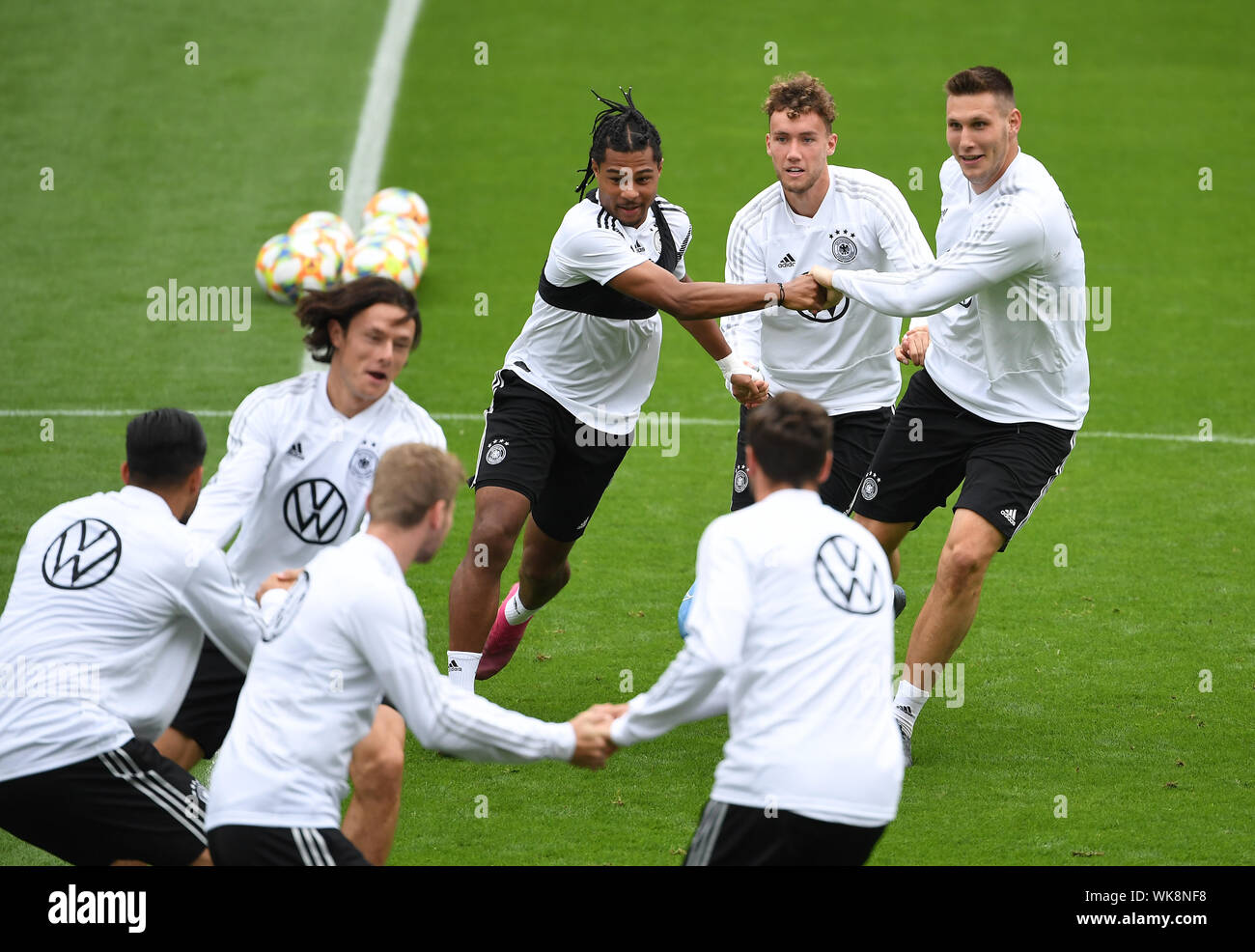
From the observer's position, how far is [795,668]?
4164mm

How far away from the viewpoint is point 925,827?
19.7 feet

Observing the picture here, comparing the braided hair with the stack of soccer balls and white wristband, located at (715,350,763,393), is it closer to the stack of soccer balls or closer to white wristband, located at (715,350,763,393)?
white wristband, located at (715,350,763,393)

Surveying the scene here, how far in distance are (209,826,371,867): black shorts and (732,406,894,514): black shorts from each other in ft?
12.2

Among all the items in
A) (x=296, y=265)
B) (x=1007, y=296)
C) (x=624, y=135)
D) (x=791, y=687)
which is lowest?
(x=791, y=687)

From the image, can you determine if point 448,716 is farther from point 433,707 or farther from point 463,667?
point 463,667

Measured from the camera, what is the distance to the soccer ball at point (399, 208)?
15.1 metres

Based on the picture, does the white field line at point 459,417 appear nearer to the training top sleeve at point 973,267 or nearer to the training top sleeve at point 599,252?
the training top sleeve at point 599,252

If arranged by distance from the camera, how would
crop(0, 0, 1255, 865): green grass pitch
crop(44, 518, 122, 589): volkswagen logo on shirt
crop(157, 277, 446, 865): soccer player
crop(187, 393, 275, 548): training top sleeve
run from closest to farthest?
crop(44, 518, 122, 589): volkswagen logo on shirt
crop(187, 393, 275, 548): training top sleeve
crop(157, 277, 446, 865): soccer player
crop(0, 0, 1255, 865): green grass pitch

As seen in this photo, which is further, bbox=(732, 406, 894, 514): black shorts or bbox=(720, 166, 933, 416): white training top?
bbox=(732, 406, 894, 514): black shorts

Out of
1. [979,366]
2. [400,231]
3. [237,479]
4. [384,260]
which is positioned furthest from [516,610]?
[400,231]

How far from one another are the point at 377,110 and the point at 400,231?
5910mm

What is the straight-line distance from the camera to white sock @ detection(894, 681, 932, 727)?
6.64 m

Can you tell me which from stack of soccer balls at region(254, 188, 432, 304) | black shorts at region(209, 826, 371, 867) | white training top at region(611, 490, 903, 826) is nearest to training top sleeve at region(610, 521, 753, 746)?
white training top at region(611, 490, 903, 826)

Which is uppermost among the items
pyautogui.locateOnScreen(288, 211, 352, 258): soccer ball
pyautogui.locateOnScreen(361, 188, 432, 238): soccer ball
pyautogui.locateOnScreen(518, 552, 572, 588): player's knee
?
pyautogui.locateOnScreen(361, 188, 432, 238): soccer ball
